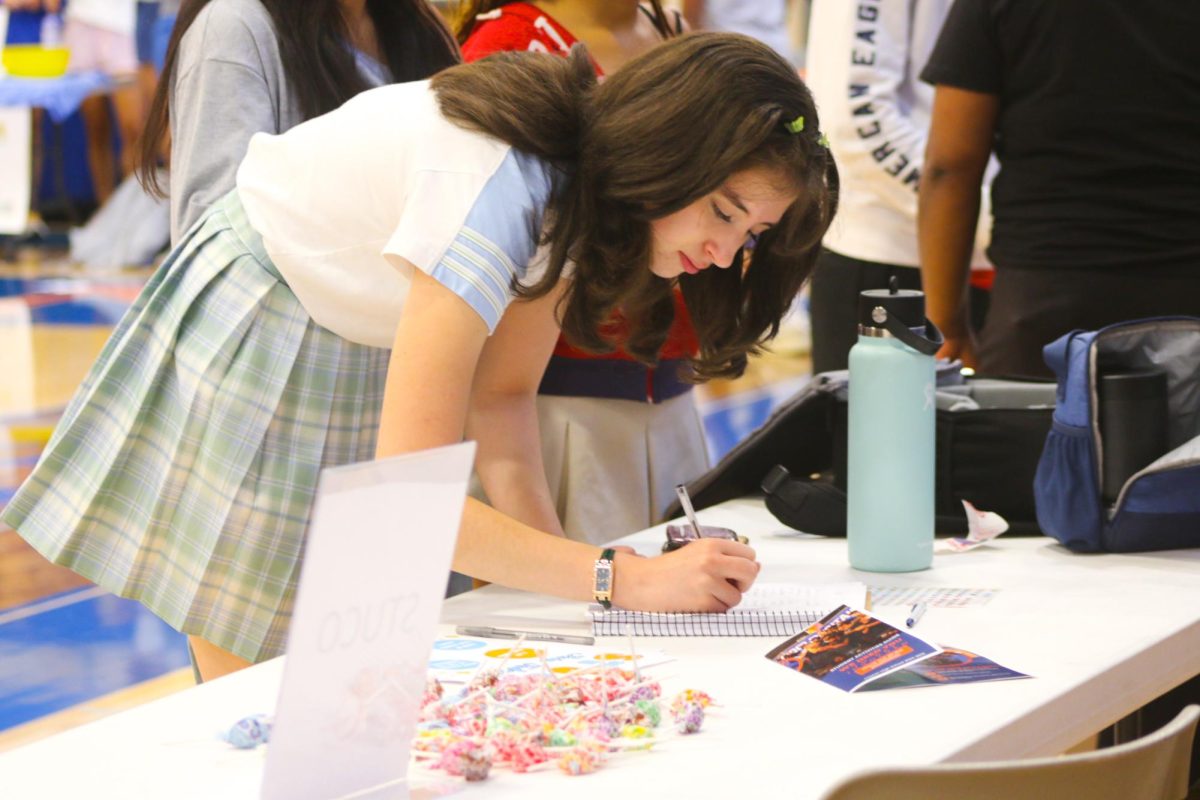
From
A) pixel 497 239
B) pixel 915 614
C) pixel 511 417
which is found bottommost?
pixel 915 614

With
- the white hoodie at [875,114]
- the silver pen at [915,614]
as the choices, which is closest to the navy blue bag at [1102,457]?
the silver pen at [915,614]

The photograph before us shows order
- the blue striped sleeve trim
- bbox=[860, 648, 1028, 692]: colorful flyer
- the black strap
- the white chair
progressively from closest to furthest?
the white chair → bbox=[860, 648, 1028, 692]: colorful flyer → the blue striped sleeve trim → the black strap

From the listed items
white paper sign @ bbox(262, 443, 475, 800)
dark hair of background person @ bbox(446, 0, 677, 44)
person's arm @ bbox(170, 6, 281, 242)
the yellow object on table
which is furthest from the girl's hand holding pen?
the yellow object on table

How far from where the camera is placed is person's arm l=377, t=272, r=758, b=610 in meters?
1.38

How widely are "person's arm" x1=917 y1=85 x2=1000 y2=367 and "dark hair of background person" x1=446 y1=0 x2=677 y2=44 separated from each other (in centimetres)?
52

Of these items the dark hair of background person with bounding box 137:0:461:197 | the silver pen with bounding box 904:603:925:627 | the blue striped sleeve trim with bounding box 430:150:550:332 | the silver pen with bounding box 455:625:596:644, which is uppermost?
the dark hair of background person with bounding box 137:0:461:197

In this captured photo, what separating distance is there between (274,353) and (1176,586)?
39.2 inches

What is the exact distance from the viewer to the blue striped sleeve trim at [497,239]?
1.37 metres

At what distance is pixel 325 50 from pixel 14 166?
7.94 meters

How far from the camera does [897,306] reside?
5.15 ft

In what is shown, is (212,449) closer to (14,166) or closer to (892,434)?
(892,434)

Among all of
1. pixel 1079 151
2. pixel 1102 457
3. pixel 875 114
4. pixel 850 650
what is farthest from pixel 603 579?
pixel 875 114

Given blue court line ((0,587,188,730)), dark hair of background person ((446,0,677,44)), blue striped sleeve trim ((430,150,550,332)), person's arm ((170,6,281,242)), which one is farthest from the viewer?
blue court line ((0,587,188,730))

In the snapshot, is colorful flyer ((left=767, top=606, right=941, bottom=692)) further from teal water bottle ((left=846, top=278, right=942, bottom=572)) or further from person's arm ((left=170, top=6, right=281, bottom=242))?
person's arm ((left=170, top=6, right=281, bottom=242))
